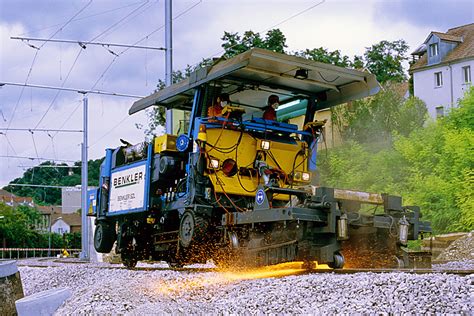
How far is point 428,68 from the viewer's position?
57.0m

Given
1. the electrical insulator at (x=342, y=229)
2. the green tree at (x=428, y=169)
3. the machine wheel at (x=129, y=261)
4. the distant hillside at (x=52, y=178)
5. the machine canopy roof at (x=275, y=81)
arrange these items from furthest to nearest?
the distant hillside at (x=52, y=178), the green tree at (x=428, y=169), the machine wheel at (x=129, y=261), the machine canopy roof at (x=275, y=81), the electrical insulator at (x=342, y=229)

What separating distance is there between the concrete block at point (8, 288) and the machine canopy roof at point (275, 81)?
4.49 m

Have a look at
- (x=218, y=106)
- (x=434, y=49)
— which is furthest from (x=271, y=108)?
(x=434, y=49)

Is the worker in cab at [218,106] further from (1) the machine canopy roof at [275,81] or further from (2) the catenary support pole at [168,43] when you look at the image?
(2) the catenary support pole at [168,43]

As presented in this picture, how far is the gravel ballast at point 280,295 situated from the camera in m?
7.17

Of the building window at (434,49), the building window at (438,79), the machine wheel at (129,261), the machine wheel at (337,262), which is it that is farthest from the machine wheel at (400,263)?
the building window at (434,49)

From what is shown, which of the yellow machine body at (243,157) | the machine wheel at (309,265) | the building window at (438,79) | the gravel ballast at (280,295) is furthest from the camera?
the building window at (438,79)

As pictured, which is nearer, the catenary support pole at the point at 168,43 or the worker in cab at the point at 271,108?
the worker in cab at the point at 271,108

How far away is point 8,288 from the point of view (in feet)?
Answer: 40.0

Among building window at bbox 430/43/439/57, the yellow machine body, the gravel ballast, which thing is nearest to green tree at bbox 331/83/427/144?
building window at bbox 430/43/439/57

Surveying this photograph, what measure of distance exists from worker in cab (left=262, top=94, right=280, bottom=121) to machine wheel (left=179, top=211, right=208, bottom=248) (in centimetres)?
236

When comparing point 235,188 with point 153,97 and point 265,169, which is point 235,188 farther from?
point 153,97

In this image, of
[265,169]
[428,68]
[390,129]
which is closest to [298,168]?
[265,169]

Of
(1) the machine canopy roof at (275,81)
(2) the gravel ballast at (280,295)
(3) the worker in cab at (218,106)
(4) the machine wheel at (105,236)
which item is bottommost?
(2) the gravel ballast at (280,295)
